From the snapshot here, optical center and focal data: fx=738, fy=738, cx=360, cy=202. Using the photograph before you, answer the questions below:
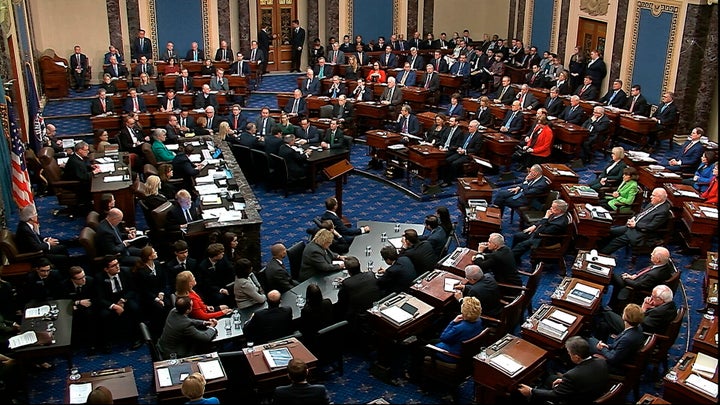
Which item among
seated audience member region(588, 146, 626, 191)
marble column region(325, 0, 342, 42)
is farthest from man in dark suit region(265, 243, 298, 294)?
marble column region(325, 0, 342, 42)

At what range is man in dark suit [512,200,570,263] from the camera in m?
10.0

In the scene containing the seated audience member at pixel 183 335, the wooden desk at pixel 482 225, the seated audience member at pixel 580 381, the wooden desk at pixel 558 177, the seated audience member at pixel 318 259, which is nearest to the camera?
the seated audience member at pixel 580 381

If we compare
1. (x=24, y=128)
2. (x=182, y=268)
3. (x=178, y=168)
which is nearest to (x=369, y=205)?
(x=178, y=168)

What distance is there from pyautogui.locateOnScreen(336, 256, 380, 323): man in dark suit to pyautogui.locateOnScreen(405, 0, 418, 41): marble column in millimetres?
15603

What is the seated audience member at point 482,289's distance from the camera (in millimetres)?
8016

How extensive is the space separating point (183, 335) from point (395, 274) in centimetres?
250

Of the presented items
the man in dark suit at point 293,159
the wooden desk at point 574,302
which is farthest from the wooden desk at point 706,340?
the man in dark suit at point 293,159

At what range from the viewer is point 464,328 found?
23.9 feet

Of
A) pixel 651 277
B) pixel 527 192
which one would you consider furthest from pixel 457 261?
pixel 527 192

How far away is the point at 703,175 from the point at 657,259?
3826 mm

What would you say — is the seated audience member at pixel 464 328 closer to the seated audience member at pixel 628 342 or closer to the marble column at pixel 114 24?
the seated audience member at pixel 628 342

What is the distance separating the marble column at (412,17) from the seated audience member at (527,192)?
39.2ft

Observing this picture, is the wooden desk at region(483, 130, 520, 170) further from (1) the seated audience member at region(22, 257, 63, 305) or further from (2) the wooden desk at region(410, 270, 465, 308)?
(1) the seated audience member at region(22, 257, 63, 305)

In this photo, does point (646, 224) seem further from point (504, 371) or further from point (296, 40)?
point (296, 40)
